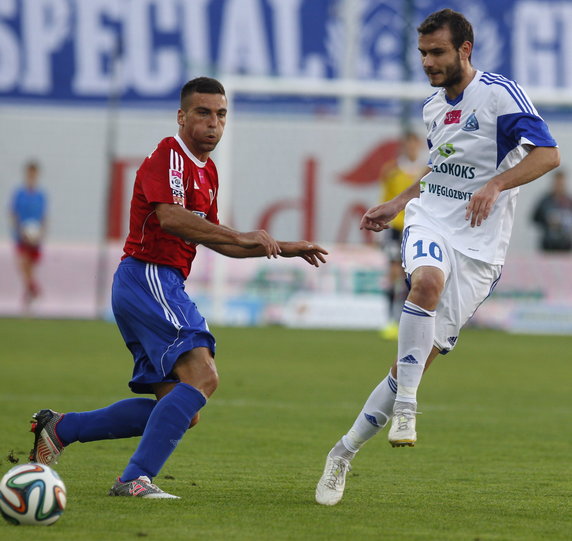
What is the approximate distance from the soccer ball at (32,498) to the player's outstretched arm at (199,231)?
1.30 meters

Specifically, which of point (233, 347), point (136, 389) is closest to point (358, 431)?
point (136, 389)

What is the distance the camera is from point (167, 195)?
227 inches

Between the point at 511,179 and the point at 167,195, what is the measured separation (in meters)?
1.60

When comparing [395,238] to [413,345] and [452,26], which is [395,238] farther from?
[413,345]

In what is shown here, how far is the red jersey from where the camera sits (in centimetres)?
579

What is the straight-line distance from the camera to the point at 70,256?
66.6 feet

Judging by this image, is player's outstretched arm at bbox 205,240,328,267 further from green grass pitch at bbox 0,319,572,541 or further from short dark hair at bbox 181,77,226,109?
green grass pitch at bbox 0,319,572,541

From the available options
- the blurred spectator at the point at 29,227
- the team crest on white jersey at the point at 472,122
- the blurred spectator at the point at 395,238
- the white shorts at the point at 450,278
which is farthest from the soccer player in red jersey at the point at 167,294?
the blurred spectator at the point at 29,227

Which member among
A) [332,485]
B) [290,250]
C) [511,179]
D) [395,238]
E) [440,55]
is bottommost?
[332,485]

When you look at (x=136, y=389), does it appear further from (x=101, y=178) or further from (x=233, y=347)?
(x=101, y=178)

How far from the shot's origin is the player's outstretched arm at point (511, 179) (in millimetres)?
5703

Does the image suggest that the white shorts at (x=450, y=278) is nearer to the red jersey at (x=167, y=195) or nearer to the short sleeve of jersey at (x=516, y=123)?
the short sleeve of jersey at (x=516, y=123)

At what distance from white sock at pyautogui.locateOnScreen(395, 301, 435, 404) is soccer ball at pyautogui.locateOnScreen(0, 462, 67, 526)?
64.5 inches

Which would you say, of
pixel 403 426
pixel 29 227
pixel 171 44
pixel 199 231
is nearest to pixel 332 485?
pixel 403 426
